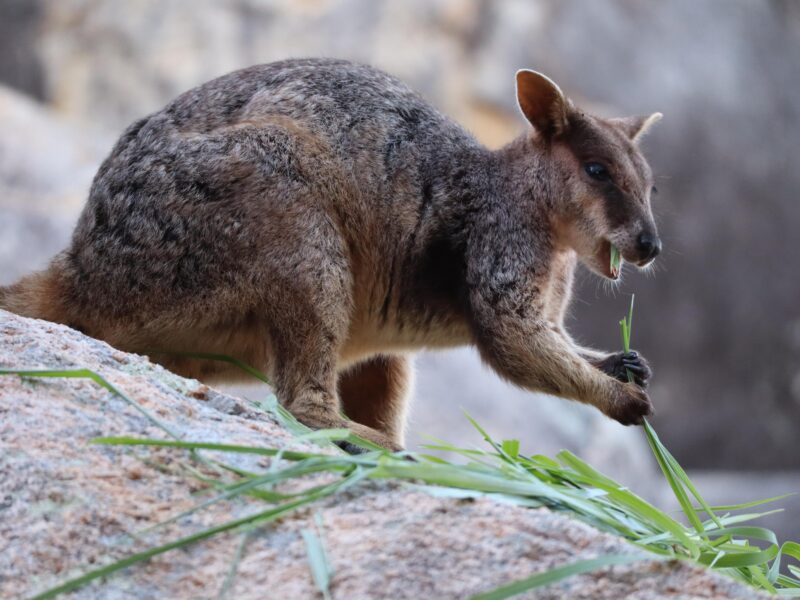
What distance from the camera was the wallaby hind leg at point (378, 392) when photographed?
5.37m

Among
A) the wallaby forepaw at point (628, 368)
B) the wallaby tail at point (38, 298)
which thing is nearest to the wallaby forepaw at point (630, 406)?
the wallaby forepaw at point (628, 368)

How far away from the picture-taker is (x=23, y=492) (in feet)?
8.94

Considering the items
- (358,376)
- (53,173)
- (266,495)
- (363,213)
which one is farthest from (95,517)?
(53,173)

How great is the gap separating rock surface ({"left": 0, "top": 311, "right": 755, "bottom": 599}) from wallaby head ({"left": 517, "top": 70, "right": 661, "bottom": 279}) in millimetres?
2250

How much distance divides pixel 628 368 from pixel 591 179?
0.88 m

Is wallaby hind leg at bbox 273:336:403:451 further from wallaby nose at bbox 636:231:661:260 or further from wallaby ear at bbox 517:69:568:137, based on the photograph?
wallaby ear at bbox 517:69:568:137

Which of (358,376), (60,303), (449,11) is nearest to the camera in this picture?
(60,303)

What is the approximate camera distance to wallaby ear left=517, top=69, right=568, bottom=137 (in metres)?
5.00

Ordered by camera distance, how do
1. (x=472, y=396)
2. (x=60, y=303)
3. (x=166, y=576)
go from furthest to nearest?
(x=472, y=396) < (x=60, y=303) < (x=166, y=576)

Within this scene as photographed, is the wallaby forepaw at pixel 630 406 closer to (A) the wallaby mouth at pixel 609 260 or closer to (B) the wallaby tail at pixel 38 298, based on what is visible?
(A) the wallaby mouth at pixel 609 260

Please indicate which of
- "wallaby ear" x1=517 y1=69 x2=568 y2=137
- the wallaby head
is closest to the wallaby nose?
the wallaby head

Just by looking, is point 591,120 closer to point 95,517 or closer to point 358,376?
point 358,376

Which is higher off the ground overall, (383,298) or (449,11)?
(449,11)

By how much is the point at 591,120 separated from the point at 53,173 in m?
6.44
